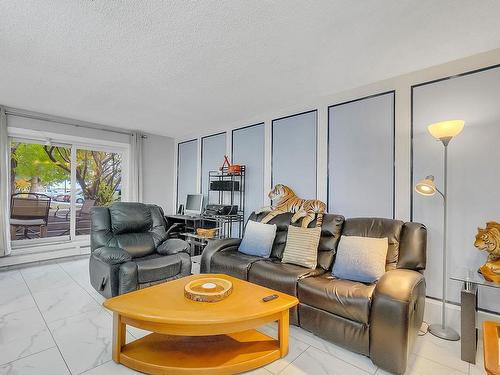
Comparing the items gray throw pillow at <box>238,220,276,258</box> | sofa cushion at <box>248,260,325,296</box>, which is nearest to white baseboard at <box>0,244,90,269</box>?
gray throw pillow at <box>238,220,276,258</box>

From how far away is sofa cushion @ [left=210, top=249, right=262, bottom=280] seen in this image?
2.68 m

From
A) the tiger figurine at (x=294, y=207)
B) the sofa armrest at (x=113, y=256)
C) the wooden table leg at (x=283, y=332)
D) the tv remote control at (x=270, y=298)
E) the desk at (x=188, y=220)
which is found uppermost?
the tiger figurine at (x=294, y=207)

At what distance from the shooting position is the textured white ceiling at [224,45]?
1.75 metres

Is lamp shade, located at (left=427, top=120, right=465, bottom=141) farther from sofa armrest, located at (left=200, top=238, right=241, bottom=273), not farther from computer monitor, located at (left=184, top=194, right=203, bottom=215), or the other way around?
computer monitor, located at (left=184, top=194, right=203, bottom=215)

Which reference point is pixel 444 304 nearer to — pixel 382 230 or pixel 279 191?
pixel 382 230

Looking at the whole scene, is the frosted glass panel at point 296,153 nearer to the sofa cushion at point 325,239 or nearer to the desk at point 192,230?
the sofa cushion at point 325,239

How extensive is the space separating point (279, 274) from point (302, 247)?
1.42 ft

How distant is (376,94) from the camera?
9.38ft

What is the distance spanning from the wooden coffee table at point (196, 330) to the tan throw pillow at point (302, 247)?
72 centimetres

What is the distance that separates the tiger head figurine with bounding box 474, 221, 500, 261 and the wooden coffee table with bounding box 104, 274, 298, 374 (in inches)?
61.0

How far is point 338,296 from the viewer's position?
1971 mm

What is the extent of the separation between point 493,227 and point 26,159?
590cm

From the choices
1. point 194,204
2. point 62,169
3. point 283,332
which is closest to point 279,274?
point 283,332

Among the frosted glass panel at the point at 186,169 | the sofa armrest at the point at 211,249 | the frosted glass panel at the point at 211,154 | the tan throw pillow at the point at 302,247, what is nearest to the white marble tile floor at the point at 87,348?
the tan throw pillow at the point at 302,247
